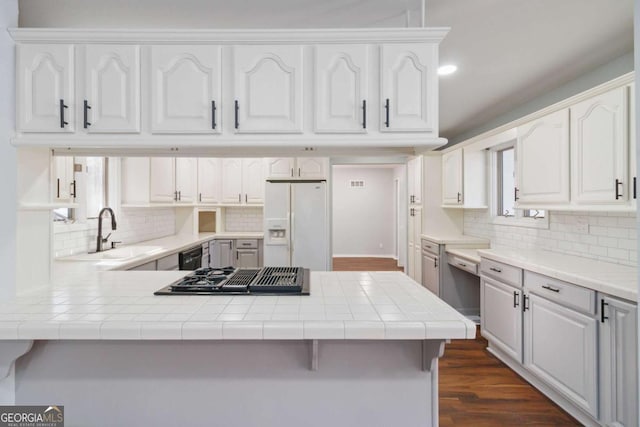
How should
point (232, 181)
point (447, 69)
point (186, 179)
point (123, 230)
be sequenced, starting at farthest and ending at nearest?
point (232, 181) < point (186, 179) < point (123, 230) < point (447, 69)

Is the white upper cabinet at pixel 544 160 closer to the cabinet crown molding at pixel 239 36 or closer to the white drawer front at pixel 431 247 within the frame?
the white drawer front at pixel 431 247

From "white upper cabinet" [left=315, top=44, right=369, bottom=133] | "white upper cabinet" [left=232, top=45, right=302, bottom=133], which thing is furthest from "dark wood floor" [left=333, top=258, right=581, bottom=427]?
"white upper cabinet" [left=232, top=45, right=302, bottom=133]

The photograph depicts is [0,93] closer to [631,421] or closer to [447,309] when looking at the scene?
[447,309]

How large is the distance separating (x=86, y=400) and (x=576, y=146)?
3.25 meters

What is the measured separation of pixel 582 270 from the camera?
7.06ft

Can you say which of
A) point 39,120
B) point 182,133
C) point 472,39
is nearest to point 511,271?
point 472,39

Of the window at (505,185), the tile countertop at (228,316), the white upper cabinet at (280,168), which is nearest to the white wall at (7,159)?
the tile countertop at (228,316)

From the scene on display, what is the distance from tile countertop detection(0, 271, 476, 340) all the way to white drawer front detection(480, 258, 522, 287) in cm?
138

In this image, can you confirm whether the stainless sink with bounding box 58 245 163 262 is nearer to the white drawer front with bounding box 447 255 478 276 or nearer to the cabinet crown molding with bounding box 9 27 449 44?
the cabinet crown molding with bounding box 9 27 449 44

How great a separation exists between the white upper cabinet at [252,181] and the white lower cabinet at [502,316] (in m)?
3.23

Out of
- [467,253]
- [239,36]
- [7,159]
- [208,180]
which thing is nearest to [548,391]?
[467,253]

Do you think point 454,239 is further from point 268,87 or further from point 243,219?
point 268,87

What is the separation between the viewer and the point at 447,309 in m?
1.40

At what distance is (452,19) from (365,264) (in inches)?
241
